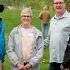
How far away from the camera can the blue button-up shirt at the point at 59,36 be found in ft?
21.4

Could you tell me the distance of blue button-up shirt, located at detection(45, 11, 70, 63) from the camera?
6508 millimetres

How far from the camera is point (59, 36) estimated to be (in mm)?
6535

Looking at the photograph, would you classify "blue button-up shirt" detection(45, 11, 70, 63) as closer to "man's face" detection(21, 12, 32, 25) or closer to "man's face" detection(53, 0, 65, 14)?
"man's face" detection(53, 0, 65, 14)

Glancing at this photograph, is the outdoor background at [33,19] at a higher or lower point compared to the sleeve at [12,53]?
lower

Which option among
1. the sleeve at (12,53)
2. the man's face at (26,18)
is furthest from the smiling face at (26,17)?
the sleeve at (12,53)

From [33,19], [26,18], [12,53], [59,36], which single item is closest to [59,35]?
[59,36]

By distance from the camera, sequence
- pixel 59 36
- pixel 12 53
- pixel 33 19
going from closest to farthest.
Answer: pixel 59 36 → pixel 12 53 → pixel 33 19

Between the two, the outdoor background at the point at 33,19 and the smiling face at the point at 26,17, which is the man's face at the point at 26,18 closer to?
the smiling face at the point at 26,17

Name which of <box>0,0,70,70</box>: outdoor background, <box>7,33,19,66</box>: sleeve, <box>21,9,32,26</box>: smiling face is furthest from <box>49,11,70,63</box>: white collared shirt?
<box>0,0,70,70</box>: outdoor background

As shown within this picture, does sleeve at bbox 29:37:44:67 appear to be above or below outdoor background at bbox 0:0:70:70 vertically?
above

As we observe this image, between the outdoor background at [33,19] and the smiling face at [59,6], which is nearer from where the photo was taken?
the smiling face at [59,6]

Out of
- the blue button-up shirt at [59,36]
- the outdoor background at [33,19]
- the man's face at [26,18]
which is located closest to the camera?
the blue button-up shirt at [59,36]

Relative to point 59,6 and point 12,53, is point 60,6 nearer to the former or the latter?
point 59,6

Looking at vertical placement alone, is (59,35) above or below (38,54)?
above
